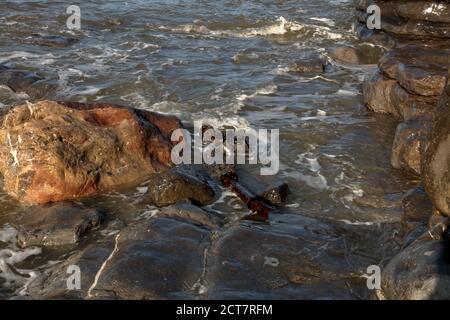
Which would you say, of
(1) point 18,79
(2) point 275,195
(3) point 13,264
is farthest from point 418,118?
(1) point 18,79

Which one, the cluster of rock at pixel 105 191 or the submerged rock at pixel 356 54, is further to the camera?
the submerged rock at pixel 356 54

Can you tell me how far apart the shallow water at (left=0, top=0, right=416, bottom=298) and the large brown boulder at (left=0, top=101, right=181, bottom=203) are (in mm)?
385

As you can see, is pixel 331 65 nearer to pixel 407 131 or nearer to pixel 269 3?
pixel 407 131

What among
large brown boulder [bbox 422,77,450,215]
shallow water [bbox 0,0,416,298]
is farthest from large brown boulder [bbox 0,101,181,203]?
large brown boulder [bbox 422,77,450,215]

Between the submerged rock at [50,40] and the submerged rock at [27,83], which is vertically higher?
the submerged rock at [50,40]

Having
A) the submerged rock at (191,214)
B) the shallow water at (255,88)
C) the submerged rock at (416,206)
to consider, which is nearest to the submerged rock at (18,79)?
the shallow water at (255,88)

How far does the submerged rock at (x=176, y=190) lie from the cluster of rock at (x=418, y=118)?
2.77m

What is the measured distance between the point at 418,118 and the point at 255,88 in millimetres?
4480

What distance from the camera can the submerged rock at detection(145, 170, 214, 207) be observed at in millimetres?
7520

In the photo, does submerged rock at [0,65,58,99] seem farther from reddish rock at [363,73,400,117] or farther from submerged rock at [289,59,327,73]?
reddish rock at [363,73,400,117]

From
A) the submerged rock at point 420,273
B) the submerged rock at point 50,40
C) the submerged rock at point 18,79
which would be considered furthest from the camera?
the submerged rock at point 50,40

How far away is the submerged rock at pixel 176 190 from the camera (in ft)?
24.7

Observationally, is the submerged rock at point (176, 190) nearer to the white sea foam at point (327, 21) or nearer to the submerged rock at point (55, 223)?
the submerged rock at point (55, 223)
